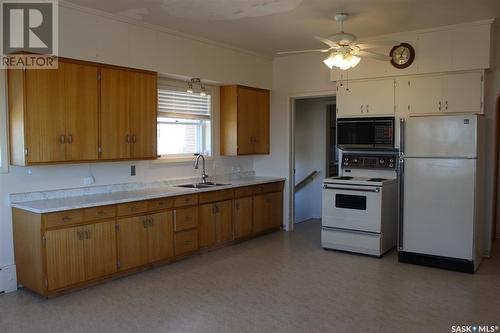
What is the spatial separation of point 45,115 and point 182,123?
2.17 metres

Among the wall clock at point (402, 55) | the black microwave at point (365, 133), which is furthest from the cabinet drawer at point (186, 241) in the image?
the wall clock at point (402, 55)

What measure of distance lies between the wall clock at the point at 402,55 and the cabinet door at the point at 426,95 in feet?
0.73

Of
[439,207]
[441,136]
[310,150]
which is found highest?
[441,136]

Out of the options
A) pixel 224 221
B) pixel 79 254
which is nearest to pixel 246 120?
pixel 224 221

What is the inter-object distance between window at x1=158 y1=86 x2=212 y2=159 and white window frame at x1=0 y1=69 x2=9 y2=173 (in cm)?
186

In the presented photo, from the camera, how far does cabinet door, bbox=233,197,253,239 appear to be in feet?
19.3

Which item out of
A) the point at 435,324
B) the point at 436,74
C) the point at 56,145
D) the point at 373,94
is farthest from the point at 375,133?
the point at 56,145

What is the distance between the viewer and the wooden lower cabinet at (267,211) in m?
6.26

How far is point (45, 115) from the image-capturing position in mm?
3947

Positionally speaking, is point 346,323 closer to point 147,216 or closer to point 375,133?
point 147,216

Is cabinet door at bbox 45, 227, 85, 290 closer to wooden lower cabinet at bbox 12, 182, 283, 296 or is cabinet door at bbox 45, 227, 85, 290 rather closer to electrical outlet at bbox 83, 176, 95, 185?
wooden lower cabinet at bbox 12, 182, 283, 296

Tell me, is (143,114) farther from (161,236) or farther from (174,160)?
(161,236)

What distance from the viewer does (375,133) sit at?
566 cm

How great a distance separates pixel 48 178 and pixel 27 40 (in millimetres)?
1357
